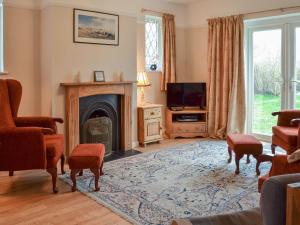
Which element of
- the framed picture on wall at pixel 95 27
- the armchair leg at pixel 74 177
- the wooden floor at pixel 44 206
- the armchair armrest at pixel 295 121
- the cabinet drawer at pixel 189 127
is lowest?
the wooden floor at pixel 44 206

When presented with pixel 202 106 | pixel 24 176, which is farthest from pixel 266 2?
pixel 24 176

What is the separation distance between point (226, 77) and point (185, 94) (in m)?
0.85

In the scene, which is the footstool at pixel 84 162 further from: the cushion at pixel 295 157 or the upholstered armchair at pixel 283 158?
the cushion at pixel 295 157

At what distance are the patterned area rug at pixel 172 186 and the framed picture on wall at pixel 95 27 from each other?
1804 mm

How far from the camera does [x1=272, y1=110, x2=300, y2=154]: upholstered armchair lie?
3.66 meters

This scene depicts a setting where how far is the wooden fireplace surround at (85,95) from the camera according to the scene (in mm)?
4234

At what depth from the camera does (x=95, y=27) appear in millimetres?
4523

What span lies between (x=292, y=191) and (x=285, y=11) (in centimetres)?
438

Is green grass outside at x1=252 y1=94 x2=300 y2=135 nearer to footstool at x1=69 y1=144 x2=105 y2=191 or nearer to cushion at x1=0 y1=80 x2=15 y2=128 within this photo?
footstool at x1=69 y1=144 x2=105 y2=191

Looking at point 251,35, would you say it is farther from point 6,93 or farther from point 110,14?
point 6,93

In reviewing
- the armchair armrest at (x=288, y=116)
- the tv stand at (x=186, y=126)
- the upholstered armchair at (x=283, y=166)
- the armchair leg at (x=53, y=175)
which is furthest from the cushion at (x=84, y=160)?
the tv stand at (x=186, y=126)

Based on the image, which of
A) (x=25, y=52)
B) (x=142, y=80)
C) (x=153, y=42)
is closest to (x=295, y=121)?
(x=142, y=80)

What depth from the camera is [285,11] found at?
474 cm

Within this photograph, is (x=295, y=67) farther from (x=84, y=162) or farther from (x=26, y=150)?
(x=26, y=150)
